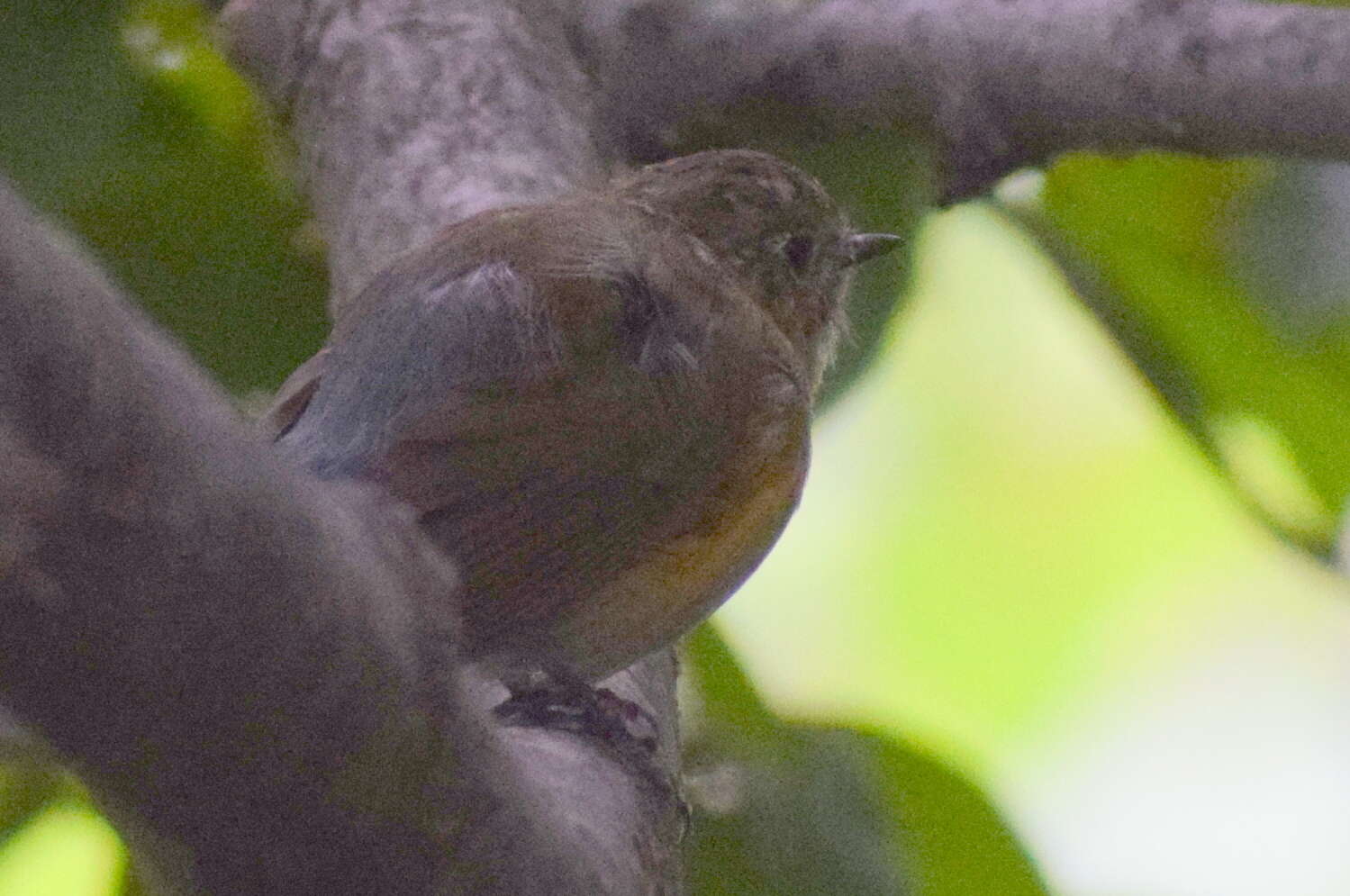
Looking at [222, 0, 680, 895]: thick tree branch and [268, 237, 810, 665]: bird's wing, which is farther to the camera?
[222, 0, 680, 895]: thick tree branch

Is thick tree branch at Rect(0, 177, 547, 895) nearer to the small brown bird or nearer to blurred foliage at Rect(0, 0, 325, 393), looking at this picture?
the small brown bird

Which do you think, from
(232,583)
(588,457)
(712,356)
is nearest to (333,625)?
(232,583)

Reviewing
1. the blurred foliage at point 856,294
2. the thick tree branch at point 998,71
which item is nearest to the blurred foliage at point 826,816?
the blurred foliage at point 856,294

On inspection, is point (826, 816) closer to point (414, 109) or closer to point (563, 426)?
point (563, 426)

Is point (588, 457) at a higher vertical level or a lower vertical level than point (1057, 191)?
higher

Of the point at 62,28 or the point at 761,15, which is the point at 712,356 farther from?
the point at 62,28

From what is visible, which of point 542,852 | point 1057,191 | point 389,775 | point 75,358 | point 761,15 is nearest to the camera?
point 75,358

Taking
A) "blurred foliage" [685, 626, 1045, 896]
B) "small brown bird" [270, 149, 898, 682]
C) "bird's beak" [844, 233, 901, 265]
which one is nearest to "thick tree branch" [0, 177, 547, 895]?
"small brown bird" [270, 149, 898, 682]
